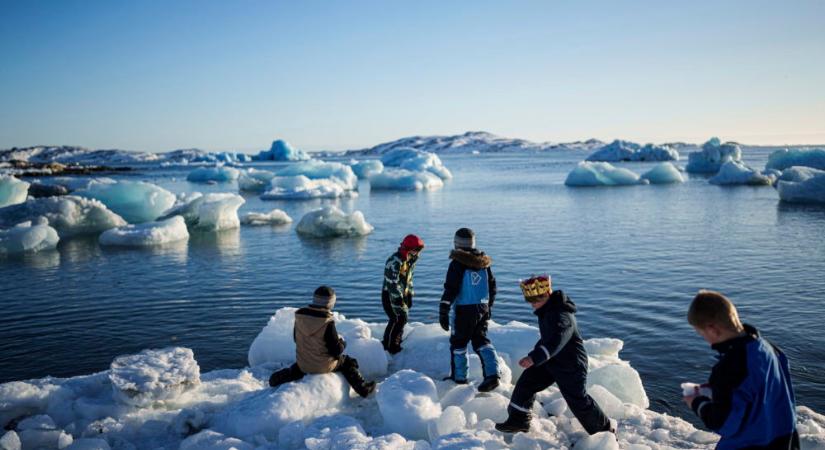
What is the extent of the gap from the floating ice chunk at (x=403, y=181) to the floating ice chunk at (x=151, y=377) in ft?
132

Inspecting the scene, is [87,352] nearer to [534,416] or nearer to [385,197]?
[534,416]

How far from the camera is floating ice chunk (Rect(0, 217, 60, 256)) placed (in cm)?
1886

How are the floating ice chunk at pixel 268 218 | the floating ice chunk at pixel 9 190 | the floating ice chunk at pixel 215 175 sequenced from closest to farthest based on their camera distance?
1. the floating ice chunk at pixel 268 218
2. the floating ice chunk at pixel 9 190
3. the floating ice chunk at pixel 215 175

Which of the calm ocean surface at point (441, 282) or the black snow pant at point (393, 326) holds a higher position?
the black snow pant at point (393, 326)

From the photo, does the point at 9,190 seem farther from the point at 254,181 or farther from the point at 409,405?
the point at 409,405

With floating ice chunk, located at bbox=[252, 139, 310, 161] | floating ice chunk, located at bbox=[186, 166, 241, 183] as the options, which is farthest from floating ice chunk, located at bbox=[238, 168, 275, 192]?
floating ice chunk, located at bbox=[252, 139, 310, 161]

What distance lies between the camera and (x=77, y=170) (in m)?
80.1

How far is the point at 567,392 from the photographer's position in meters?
4.91

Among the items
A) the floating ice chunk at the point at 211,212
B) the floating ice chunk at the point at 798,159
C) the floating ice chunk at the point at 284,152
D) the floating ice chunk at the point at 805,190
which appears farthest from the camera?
the floating ice chunk at the point at 284,152

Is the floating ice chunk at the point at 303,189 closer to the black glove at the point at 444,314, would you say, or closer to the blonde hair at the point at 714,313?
the black glove at the point at 444,314

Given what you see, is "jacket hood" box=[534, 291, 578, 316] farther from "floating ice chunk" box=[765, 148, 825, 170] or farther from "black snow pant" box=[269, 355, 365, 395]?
"floating ice chunk" box=[765, 148, 825, 170]

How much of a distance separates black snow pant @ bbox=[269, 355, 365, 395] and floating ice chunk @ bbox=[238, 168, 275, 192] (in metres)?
44.6

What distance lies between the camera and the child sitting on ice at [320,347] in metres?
5.77

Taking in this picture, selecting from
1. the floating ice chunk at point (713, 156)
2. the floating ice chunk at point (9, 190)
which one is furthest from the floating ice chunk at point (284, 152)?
the floating ice chunk at point (9, 190)
